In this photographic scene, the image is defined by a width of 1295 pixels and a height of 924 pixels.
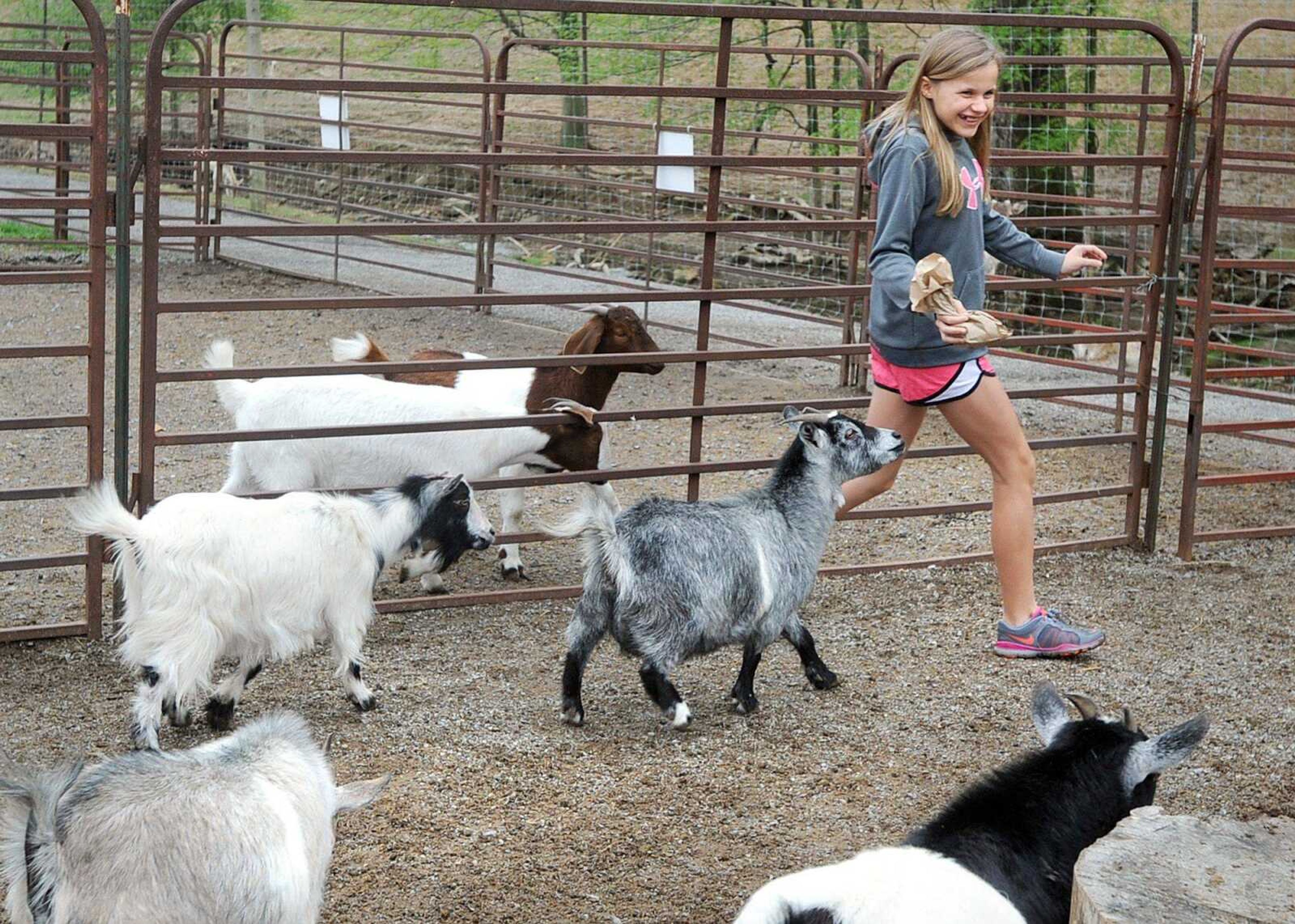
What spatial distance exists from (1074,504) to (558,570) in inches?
106

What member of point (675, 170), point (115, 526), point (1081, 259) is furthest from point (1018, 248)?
point (675, 170)

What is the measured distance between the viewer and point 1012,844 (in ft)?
9.00

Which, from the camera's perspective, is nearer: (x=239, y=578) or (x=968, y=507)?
(x=239, y=578)

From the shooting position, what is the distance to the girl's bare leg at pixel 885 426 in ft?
15.4

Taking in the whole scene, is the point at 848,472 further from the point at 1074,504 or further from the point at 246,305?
the point at 1074,504

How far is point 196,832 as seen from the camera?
247 cm

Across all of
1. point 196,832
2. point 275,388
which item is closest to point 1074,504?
point 275,388

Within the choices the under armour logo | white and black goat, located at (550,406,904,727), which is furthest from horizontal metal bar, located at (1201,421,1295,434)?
white and black goat, located at (550,406,904,727)

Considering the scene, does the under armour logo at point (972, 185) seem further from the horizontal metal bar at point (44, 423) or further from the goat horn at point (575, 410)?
the horizontal metal bar at point (44, 423)

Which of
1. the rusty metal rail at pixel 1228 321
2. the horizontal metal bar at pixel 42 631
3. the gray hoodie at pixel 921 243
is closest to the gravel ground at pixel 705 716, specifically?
the horizontal metal bar at pixel 42 631

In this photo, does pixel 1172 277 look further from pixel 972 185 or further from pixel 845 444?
pixel 845 444

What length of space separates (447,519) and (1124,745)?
2228 mm

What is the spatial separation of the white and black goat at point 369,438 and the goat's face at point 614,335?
0.62 m

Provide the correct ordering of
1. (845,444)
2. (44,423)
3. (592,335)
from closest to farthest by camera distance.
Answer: (845,444) < (44,423) < (592,335)
